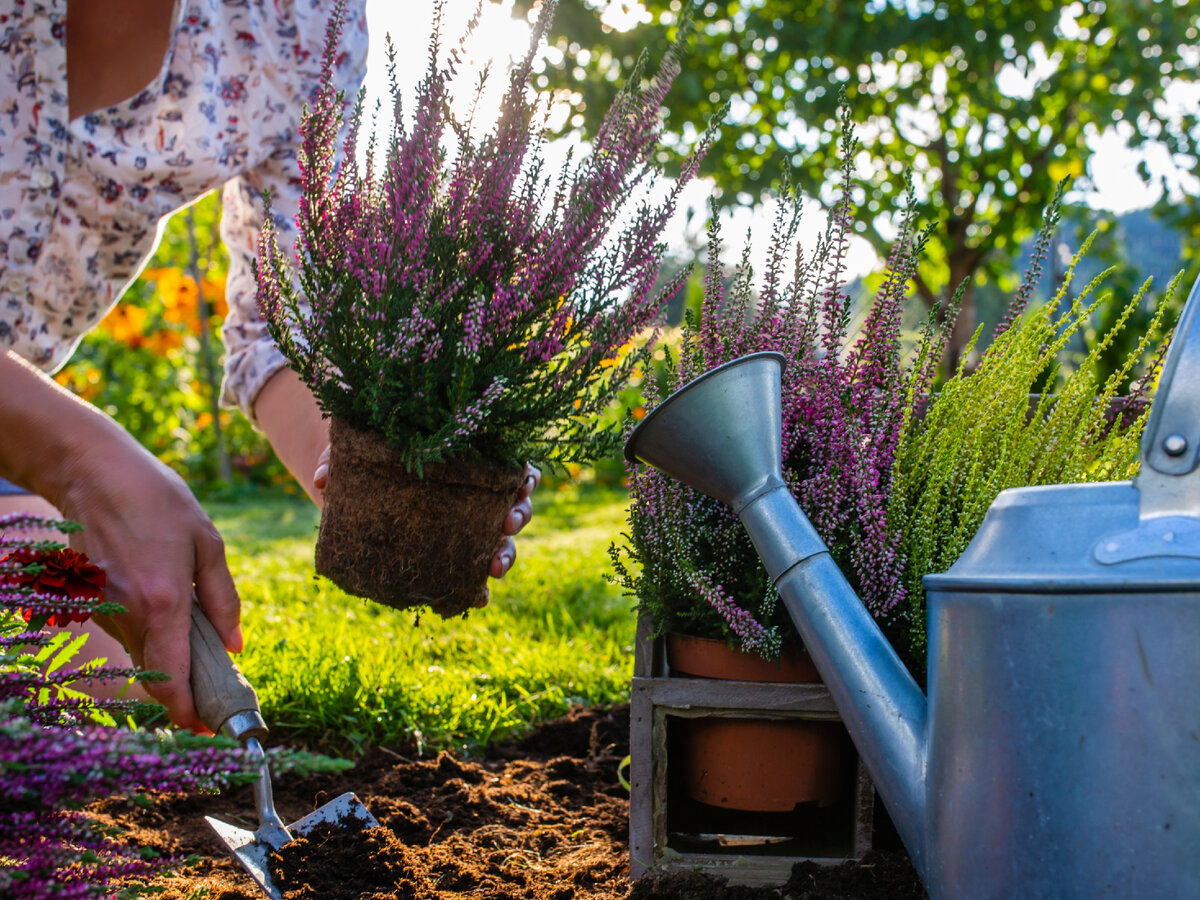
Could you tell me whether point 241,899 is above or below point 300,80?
below

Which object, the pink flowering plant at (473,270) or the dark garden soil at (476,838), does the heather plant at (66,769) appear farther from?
the pink flowering plant at (473,270)

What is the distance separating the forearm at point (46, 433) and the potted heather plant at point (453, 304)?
29cm

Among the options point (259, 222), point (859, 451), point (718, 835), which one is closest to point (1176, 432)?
point (859, 451)

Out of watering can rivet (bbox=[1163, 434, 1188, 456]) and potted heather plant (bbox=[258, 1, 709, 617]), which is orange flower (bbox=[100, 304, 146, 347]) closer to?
potted heather plant (bbox=[258, 1, 709, 617])

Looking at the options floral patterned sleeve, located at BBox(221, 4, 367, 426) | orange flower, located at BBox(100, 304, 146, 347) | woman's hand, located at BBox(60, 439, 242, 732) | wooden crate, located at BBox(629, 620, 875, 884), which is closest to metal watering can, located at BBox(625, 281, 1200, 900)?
wooden crate, located at BBox(629, 620, 875, 884)

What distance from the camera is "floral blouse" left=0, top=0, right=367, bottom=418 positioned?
2.04m

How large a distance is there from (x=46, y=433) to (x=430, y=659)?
1.38 metres

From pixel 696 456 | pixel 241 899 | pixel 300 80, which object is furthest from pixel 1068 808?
pixel 300 80

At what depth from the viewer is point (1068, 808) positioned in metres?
0.77

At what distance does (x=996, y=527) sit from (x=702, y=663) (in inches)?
24.3

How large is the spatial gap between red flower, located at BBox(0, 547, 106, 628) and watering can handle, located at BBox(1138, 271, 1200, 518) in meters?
1.05

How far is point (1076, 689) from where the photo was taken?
0.77 meters

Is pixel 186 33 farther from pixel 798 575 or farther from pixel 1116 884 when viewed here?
pixel 1116 884

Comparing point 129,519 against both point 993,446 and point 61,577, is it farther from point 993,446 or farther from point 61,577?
point 993,446
